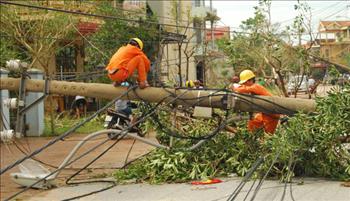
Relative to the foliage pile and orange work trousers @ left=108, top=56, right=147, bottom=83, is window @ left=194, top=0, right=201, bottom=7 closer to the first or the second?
the foliage pile

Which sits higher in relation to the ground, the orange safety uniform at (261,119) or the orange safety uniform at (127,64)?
the orange safety uniform at (127,64)

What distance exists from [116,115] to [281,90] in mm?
5171

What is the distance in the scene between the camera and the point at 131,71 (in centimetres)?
853

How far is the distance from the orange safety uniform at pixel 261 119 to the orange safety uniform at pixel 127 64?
160 centimetres

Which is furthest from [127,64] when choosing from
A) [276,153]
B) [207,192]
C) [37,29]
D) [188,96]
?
[37,29]

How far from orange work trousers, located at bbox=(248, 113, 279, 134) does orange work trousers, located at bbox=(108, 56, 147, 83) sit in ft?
6.55

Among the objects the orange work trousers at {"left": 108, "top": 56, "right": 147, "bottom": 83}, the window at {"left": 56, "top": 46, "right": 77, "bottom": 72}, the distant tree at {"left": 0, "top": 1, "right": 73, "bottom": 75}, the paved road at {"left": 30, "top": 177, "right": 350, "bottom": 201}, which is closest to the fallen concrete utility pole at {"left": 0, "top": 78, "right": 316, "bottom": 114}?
the orange work trousers at {"left": 108, "top": 56, "right": 147, "bottom": 83}

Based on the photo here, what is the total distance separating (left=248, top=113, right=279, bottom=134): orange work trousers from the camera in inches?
355

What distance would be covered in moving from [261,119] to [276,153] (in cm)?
135

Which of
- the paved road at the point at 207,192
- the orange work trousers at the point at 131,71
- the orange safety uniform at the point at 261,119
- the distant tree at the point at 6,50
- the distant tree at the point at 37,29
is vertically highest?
the distant tree at the point at 37,29

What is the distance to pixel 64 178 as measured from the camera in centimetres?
1012

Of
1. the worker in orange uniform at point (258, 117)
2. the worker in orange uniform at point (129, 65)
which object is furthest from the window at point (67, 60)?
the worker in orange uniform at point (258, 117)

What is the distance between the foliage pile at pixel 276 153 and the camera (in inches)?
304

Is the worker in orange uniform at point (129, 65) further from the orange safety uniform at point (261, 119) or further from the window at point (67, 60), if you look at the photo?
the window at point (67, 60)
